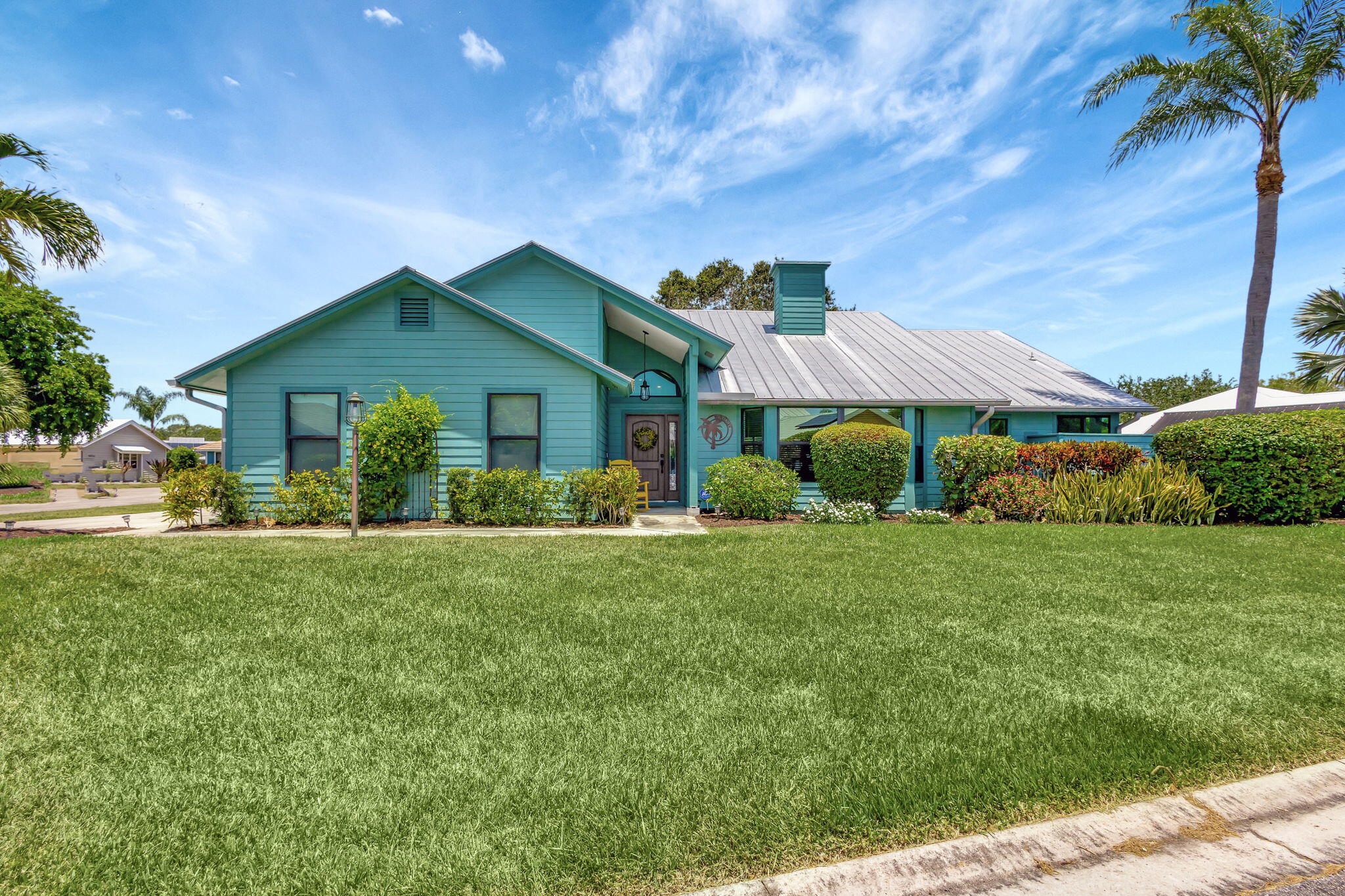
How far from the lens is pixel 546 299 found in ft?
44.2

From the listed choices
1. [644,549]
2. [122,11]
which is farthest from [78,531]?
[644,549]

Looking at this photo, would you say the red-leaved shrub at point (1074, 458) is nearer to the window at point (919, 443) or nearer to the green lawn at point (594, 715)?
the window at point (919, 443)

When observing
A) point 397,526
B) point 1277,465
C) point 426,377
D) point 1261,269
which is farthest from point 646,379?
point 1261,269

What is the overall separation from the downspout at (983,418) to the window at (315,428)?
13540 mm

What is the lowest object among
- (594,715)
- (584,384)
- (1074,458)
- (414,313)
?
(594,715)

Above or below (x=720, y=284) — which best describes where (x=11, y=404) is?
below

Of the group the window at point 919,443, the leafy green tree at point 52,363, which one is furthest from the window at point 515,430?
the leafy green tree at point 52,363

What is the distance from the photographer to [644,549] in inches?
333

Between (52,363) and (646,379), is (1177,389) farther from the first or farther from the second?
(52,363)

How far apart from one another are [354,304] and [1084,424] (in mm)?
17031

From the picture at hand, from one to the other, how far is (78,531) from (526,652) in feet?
37.9

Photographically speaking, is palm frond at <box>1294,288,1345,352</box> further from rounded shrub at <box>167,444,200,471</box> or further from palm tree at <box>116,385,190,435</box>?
palm tree at <box>116,385,190,435</box>

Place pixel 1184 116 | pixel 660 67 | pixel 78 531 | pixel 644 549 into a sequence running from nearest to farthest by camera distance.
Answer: pixel 644 549, pixel 78 531, pixel 660 67, pixel 1184 116

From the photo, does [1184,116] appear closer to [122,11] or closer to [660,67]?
[660,67]
